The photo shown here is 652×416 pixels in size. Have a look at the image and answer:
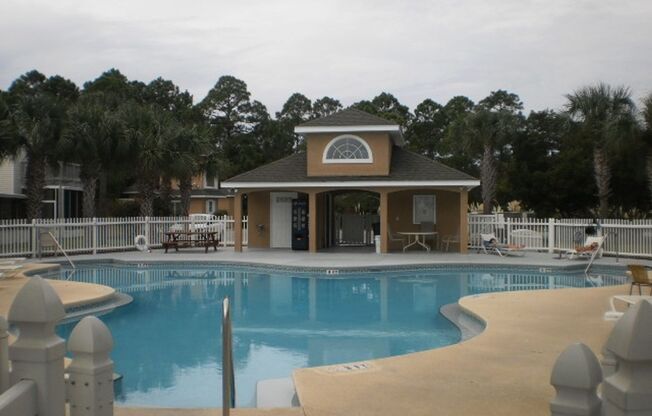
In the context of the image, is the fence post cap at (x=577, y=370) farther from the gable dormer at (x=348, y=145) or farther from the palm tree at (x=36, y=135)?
the palm tree at (x=36, y=135)

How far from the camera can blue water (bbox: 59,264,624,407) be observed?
7.50 meters

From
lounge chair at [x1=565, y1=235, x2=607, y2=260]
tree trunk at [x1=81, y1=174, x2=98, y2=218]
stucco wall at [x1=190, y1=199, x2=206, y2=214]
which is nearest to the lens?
lounge chair at [x1=565, y1=235, x2=607, y2=260]

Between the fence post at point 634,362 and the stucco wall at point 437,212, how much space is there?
2084 centimetres

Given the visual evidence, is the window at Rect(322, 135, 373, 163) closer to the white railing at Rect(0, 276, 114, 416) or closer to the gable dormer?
the gable dormer

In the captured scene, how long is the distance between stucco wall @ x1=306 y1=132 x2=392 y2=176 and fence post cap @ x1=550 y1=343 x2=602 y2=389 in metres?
19.7

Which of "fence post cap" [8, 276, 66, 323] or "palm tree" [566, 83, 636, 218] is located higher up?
"palm tree" [566, 83, 636, 218]

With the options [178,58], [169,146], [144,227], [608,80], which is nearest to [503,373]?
[144,227]

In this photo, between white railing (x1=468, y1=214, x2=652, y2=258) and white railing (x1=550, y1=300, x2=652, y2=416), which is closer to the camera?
white railing (x1=550, y1=300, x2=652, y2=416)

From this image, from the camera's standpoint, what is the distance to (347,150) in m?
22.5

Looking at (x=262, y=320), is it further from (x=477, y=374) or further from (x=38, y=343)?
(x=38, y=343)

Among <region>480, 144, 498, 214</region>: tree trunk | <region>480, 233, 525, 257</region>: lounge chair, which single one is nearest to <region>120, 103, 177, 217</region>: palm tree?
<region>480, 233, 525, 257</region>: lounge chair

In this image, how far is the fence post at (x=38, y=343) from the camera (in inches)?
121

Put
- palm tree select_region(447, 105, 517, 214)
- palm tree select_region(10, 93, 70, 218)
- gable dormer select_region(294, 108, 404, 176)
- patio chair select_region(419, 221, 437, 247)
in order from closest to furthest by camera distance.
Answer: palm tree select_region(10, 93, 70, 218) < gable dormer select_region(294, 108, 404, 176) < patio chair select_region(419, 221, 437, 247) < palm tree select_region(447, 105, 517, 214)

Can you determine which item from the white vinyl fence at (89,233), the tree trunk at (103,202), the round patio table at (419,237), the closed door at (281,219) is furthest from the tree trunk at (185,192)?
the round patio table at (419,237)
